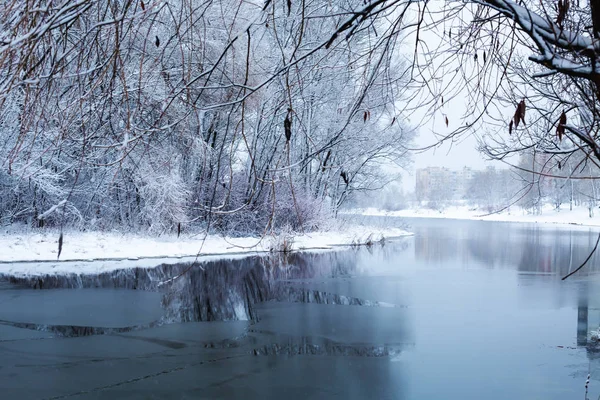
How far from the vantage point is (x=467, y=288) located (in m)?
13.1

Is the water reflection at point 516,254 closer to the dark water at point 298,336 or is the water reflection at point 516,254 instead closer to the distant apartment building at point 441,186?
the dark water at point 298,336

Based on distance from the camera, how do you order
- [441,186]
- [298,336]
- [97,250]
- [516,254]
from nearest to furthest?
[298,336] < [97,250] < [516,254] < [441,186]

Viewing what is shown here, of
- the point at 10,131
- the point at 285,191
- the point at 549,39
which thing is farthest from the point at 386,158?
the point at 549,39

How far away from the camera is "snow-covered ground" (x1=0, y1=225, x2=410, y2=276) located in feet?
50.5

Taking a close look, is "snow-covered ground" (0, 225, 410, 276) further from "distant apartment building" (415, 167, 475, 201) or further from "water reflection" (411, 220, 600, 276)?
"distant apartment building" (415, 167, 475, 201)

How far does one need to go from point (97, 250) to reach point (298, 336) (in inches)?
425

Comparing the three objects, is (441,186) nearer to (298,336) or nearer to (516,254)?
(516,254)

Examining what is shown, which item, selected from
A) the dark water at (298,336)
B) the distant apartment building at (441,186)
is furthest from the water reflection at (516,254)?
the distant apartment building at (441,186)

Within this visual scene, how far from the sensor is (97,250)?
1733 centimetres

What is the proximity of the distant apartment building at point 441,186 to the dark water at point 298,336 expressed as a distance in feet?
337

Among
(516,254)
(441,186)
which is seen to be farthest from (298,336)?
(441,186)

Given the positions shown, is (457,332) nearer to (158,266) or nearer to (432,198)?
(158,266)

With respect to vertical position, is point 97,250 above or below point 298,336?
above

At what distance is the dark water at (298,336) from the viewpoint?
6.16 m
